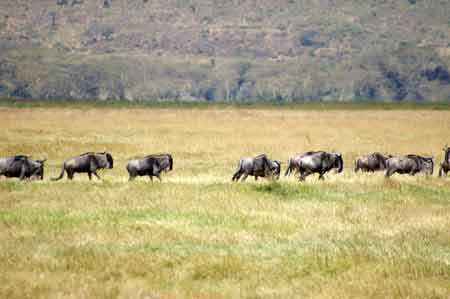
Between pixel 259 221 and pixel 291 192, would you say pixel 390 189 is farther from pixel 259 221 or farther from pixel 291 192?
pixel 259 221

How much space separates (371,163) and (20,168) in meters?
15.4

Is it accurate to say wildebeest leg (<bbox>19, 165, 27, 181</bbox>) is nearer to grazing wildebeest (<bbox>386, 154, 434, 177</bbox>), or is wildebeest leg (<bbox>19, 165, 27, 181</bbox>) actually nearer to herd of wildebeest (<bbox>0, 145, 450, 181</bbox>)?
herd of wildebeest (<bbox>0, 145, 450, 181</bbox>)

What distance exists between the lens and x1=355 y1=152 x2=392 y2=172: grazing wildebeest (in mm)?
37750

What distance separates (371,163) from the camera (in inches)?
1486

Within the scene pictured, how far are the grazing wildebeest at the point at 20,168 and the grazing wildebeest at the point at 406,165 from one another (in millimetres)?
13558

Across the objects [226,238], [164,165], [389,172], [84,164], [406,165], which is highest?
[226,238]

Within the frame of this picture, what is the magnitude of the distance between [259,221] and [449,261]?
612cm

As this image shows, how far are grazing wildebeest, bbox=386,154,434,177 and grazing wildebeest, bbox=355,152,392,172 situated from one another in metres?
2.38

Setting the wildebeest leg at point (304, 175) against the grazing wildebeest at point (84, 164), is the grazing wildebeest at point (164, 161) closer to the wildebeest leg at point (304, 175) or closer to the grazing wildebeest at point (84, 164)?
the grazing wildebeest at point (84, 164)

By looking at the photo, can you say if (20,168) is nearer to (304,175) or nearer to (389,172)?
(304,175)

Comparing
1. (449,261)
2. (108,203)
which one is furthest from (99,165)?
(449,261)

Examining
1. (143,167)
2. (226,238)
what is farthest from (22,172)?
(226,238)

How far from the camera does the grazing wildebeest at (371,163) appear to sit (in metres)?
37.8

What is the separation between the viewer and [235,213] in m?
23.4
